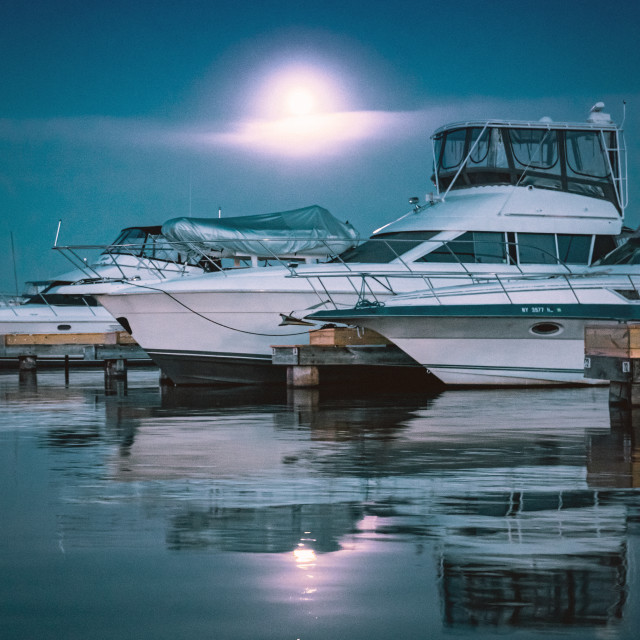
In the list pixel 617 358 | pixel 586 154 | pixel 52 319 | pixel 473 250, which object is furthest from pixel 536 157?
pixel 52 319

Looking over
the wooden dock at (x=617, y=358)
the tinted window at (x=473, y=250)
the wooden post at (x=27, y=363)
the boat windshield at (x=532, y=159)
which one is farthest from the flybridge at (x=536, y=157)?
the wooden post at (x=27, y=363)

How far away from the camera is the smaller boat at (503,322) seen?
15484mm

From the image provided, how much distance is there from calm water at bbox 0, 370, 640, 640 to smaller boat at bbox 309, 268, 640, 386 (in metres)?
5.27

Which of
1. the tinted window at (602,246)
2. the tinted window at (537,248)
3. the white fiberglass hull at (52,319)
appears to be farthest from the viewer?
the white fiberglass hull at (52,319)

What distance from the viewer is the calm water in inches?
144

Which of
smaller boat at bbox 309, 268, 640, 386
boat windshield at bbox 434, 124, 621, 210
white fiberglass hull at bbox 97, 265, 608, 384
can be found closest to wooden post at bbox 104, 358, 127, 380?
white fiberglass hull at bbox 97, 265, 608, 384

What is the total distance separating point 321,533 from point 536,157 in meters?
15.3

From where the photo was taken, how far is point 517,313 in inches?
609

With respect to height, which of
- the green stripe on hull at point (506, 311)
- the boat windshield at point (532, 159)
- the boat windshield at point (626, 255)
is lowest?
the green stripe on hull at point (506, 311)

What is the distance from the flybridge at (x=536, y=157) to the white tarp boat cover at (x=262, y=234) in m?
2.59

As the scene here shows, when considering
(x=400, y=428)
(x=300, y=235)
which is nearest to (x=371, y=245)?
(x=300, y=235)

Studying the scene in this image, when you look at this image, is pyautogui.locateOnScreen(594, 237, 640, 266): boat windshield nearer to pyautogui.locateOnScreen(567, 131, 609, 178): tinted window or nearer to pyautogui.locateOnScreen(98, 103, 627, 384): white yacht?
pyautogui.locateOnScreen(98, 103, 627, 384): white yacht

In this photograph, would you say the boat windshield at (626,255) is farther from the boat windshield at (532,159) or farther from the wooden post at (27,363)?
the wooden post at (27,363)

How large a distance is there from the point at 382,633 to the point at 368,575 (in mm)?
711
